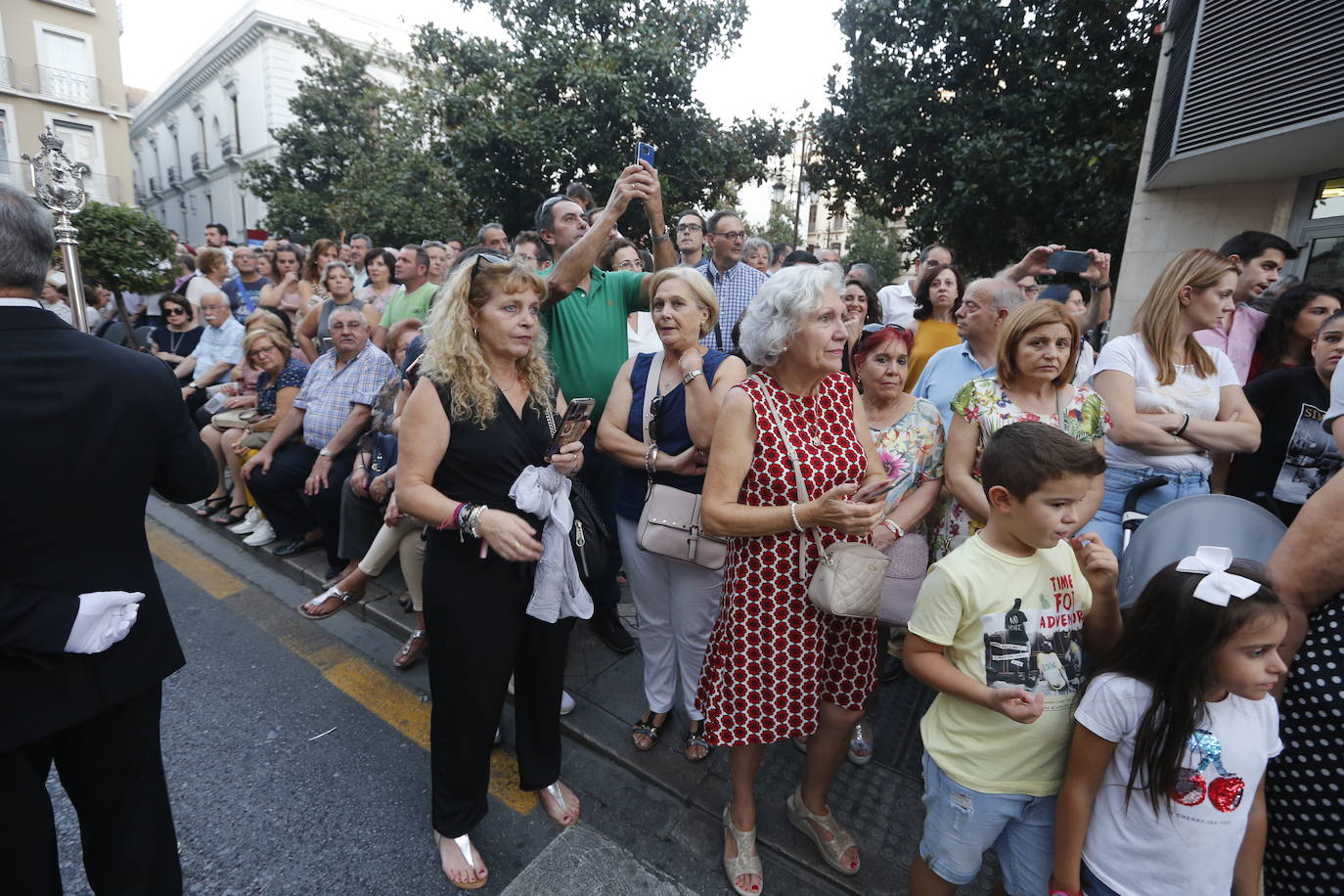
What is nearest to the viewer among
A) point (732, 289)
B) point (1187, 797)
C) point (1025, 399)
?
point (1187, 797)

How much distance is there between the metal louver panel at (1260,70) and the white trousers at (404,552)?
8.57 metres

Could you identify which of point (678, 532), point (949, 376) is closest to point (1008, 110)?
point (949, 376)

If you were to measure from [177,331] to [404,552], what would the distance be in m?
5.64

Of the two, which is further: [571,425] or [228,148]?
[228,148]

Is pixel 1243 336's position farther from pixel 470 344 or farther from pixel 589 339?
pixel 470 344

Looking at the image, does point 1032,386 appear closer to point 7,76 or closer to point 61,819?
point 61,819

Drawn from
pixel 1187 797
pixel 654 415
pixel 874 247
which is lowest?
pixel 1187 797

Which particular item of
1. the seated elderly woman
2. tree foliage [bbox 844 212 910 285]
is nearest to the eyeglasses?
the seated elderly woman

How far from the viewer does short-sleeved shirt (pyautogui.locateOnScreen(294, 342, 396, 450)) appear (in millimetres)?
4352

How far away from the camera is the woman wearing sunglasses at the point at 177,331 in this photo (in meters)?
6.97

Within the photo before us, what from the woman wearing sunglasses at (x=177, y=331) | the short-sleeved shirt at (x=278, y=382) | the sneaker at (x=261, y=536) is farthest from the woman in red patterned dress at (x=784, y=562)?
the woman wearing sunglasses at (x=177, y=331)

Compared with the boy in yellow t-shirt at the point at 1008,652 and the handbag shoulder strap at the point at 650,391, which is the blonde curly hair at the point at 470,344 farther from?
the boy in yellow t-shirt at the point at 1008,652

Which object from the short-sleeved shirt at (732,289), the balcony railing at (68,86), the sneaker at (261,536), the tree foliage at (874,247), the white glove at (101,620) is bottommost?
the sneaker at (261,536)

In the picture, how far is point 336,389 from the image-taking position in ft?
14.7
